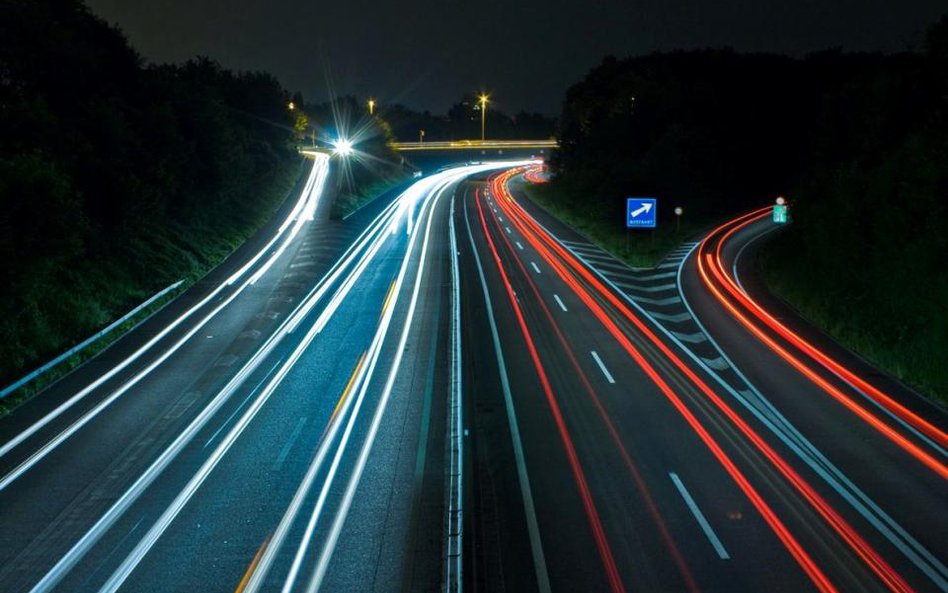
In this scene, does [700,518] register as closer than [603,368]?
Yes

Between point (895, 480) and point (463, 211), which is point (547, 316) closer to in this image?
point (895, 480)

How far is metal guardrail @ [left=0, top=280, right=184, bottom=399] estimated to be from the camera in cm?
1795

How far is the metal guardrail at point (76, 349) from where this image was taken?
58.9ft

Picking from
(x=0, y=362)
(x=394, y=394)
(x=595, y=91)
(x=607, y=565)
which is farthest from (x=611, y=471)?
(x=595, y=91)

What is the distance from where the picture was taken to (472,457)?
14297mm

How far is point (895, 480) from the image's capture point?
1319 cm

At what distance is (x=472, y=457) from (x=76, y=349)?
13.3 meters

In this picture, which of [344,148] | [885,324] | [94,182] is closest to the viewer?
[885,324]

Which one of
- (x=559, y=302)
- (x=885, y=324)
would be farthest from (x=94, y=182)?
(x=885, y=324)

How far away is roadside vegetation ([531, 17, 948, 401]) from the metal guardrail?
22751mm

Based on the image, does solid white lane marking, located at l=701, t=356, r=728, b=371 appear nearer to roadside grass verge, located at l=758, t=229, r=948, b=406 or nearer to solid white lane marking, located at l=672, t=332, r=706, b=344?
solid white lane marking, located at l=672, t=332, r=706, b=344

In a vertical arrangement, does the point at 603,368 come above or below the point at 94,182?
below

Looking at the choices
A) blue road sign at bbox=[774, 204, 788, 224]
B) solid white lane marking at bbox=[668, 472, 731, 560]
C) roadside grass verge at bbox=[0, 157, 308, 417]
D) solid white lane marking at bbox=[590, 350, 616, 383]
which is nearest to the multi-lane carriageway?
solid white lane marking at bbox=[668, 472, 731, 560]

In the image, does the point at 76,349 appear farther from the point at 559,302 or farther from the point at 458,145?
the point at 458,145
